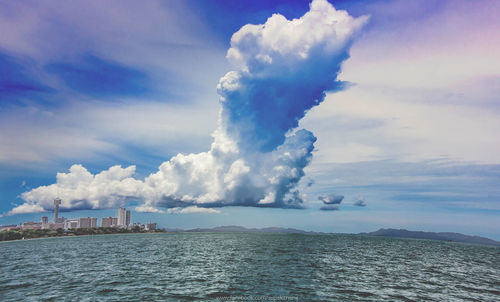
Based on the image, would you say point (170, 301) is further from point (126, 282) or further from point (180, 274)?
point (180, 274)

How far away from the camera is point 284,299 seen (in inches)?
1331

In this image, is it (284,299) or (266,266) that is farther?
(266,266)

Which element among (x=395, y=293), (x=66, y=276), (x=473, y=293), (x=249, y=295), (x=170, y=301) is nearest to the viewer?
(x=170, y=301)

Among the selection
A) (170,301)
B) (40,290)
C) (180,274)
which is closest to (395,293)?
(170,301)

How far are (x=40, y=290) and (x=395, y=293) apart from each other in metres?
50.7

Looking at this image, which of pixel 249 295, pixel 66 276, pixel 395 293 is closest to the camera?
pixel 249 295

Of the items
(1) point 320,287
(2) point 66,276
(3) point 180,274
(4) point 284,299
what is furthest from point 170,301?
(2) point 66,276

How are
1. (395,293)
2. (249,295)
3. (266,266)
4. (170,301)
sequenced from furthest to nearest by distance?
(266,266) < (395,293) < (249,295) < (170,301)

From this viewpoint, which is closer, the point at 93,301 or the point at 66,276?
the point at 93,301

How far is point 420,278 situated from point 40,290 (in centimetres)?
6409

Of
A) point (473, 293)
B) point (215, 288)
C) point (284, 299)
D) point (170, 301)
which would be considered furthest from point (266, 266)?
point (473, 293)

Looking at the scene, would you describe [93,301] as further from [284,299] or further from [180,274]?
[284,299]

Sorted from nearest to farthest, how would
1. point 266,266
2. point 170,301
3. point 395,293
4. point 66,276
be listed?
point 170,301 → point 395,293 → point 66,276 → point 266,266

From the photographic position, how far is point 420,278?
52438 millimetres
